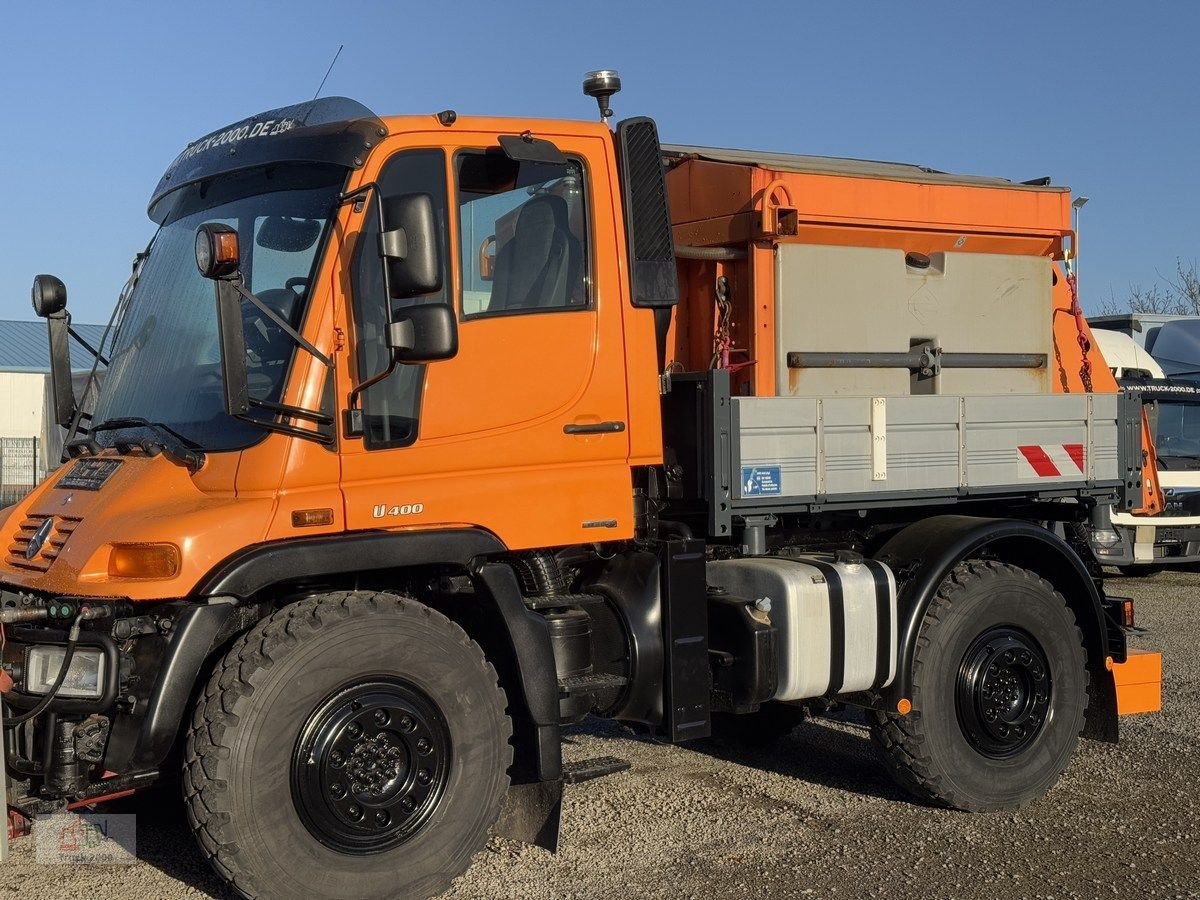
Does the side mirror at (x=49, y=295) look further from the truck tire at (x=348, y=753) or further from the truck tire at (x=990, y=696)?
the truck tire at (x=990, y=696)

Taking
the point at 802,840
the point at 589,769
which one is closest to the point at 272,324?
the point at 589,769

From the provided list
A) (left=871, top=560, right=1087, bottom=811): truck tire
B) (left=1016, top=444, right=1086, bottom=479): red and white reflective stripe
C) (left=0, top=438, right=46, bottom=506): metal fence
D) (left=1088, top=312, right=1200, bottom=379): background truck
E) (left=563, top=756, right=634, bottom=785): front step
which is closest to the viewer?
(left=563, top=756, right=634, bottom=785): front step

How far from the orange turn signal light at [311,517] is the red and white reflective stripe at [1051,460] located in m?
3.53

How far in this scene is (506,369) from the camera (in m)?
5.26

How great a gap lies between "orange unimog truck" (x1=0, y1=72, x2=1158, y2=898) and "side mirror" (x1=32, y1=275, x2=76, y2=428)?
19mm

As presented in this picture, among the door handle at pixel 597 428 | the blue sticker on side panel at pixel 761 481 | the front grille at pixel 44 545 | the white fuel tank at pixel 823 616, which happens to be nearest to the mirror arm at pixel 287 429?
the front grille at pixel 44 545

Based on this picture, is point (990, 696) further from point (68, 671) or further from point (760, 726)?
point (68, 671)

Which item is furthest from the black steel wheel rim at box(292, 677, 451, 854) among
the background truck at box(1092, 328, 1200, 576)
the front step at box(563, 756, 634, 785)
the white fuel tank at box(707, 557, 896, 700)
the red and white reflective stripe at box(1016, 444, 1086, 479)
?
the background truck at box(1092, 328, 1200, 576)

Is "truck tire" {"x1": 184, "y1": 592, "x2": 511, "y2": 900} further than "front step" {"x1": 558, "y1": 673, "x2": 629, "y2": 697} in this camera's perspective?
No

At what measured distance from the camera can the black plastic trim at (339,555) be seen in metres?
4.54

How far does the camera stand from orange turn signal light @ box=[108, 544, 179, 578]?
449 cm

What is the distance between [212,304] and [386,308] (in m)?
0.81

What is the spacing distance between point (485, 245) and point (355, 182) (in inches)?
21.7

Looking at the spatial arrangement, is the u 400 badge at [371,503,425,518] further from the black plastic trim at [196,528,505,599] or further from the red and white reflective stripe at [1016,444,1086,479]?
the red and white reflective stripe at [1016,444,1086,479]
